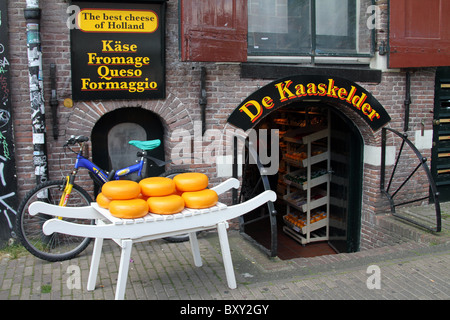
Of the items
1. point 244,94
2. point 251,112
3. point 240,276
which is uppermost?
point 244,94

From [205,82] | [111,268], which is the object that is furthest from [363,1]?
[111,268]

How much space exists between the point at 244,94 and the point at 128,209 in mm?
3006

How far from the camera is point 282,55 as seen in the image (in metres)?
6.67

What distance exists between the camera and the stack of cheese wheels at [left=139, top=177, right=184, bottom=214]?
414 centimetres

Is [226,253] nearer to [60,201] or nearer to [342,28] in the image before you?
[60,201]

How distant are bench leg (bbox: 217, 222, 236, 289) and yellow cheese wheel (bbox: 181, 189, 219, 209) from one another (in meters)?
0.24

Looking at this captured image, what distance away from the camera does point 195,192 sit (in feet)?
14.6

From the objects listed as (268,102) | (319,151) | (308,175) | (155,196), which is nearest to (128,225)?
(155,196)

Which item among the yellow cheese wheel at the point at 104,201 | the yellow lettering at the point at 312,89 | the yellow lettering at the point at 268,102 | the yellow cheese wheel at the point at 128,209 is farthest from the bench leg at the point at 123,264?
the yellow lettering at the point at 312,89

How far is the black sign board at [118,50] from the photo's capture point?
18.6 feet

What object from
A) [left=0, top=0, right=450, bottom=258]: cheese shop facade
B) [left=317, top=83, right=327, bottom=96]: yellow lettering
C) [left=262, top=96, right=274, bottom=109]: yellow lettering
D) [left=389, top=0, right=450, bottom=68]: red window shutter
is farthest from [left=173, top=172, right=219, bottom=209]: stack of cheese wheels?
[left=389, top=0, right=450, bottom=68]: red window shutter

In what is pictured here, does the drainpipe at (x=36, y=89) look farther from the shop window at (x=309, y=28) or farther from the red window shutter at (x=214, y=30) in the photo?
the shop window at (x=309, y=28)

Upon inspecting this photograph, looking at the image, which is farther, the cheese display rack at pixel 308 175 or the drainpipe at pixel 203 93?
the cheese display rack at pixel 308 175

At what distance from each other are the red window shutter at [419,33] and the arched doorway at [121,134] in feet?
12.2
